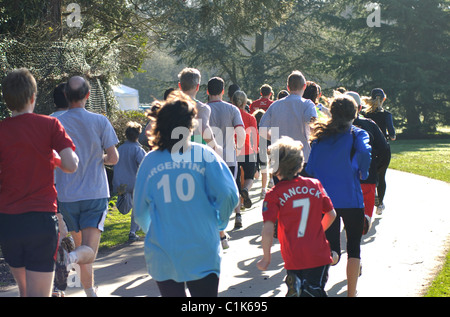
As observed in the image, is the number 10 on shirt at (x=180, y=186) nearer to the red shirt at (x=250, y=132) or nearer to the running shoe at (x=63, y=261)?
the running shoe at (x=63, y=261)

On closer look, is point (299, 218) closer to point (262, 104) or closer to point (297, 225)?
point (297, 225)

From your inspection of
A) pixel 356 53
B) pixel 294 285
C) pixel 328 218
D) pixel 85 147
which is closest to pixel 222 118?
pixel 85 147

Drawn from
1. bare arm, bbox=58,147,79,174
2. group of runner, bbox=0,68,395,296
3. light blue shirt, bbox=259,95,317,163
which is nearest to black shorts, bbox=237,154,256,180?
light blue shirt, bbox=259,95,317,163

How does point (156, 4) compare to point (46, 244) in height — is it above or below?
above

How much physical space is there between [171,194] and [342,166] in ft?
6.89

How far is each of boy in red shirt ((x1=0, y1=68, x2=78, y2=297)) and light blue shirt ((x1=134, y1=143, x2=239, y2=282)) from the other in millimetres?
813

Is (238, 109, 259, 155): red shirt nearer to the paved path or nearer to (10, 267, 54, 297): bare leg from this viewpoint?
the paved path

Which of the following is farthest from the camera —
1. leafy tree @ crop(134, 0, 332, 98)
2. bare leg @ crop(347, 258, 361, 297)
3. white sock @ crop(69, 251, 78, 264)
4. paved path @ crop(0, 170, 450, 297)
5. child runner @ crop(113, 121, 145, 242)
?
leafy tree @ crop(134, 0, 332, 98)

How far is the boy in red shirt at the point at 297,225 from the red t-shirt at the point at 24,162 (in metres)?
1.54

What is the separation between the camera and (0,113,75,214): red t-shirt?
4254 millimetres
